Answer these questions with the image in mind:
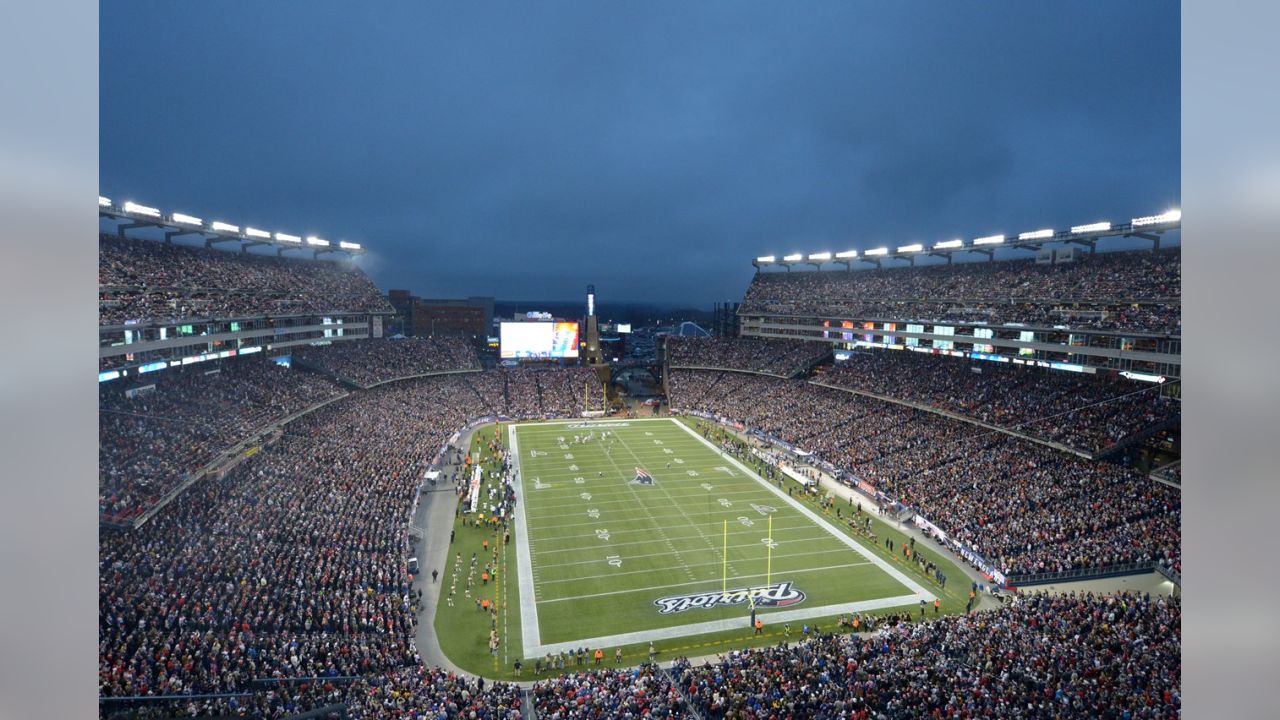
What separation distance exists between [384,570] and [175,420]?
12666mm

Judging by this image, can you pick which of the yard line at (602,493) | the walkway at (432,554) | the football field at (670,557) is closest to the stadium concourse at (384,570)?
the walkway at (432,554)

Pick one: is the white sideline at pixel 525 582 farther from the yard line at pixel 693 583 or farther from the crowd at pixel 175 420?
the crowd at pixel 175 420

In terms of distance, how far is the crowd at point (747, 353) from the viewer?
55.7 m

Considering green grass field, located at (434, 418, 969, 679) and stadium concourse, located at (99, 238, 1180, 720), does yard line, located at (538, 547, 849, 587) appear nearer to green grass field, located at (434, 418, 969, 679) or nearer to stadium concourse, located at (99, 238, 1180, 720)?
green grass field, located at (434, 418, 969, 679)

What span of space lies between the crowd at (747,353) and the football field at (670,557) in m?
20.9

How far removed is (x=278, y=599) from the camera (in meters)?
17.1

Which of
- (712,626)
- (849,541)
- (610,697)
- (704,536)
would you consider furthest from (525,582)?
(849,541)

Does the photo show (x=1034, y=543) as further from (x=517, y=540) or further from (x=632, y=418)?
(x=632, y=418)

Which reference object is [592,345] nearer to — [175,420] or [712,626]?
[175,420]

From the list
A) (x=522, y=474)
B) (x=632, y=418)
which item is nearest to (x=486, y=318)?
(x=632, y=418)

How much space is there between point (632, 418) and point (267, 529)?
112 feet

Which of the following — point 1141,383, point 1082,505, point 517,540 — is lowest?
point 517,540
